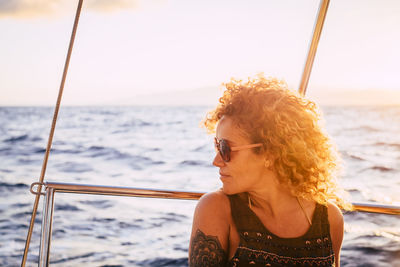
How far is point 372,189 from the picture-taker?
852cm

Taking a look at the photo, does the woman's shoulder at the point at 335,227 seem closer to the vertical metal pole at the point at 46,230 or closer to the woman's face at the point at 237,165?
the woman's face at the point at 237,165

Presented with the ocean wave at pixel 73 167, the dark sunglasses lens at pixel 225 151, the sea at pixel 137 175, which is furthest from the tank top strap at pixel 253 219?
the ocean wave at pixel 73 167

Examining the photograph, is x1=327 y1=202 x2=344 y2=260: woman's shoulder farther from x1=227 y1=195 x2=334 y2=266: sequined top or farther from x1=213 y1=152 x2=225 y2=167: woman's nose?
x1=213 y1=152 x2=225 y2=167: woman's nose

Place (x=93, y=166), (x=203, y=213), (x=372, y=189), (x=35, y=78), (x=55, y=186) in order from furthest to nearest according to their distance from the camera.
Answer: (x=35, y=78), (x=93, y=166), (x=372, y=189), (x=55, y=186), (x=203, y=213)

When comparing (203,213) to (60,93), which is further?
(60,93)

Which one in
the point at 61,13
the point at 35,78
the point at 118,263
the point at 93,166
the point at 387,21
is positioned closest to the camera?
the point at 118,263

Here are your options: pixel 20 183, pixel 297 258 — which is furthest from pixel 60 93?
pixel 20 183

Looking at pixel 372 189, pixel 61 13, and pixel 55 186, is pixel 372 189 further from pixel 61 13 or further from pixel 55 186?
pixel 61 13

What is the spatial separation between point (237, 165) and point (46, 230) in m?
0.71

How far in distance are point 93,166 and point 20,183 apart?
1.87m

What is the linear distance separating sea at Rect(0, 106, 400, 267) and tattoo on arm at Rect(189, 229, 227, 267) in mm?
926

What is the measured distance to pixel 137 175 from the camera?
397 inches

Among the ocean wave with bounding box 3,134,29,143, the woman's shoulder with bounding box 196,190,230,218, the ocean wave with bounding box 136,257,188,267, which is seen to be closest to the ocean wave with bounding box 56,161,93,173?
the ocean wave with bounding box 3,134,29,143

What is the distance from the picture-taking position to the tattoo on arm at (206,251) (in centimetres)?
110
